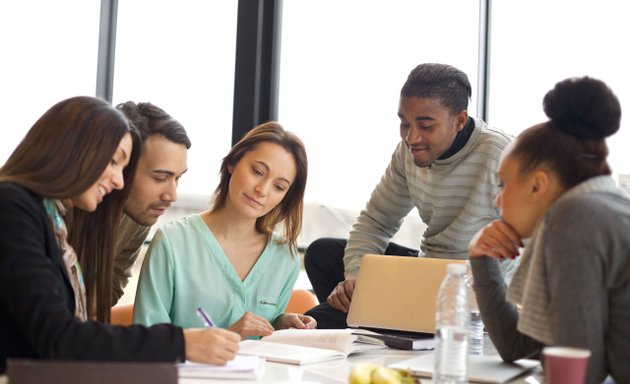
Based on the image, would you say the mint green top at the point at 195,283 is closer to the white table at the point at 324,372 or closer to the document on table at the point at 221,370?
the white table at the point at 324,372

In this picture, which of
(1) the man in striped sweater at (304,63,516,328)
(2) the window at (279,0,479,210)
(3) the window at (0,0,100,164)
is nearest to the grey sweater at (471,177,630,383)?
(1) the man in striped sweater at (304,63,516,328)

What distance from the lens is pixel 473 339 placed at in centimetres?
203

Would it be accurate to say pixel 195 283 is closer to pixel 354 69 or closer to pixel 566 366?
pixel 566 366

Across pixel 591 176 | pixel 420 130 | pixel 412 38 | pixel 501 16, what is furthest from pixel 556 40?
pixel 591 176

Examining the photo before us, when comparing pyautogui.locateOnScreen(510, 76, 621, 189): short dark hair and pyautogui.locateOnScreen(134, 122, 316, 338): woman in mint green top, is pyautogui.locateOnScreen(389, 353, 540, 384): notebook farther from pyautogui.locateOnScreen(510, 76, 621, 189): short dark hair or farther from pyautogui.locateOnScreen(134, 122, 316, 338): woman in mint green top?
pyautogui.locateOnScreen(134, 122, 316, 338): woman in mint green top

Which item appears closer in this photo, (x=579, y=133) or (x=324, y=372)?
(x=579, y=133)

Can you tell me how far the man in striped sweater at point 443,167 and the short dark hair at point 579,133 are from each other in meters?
1.24

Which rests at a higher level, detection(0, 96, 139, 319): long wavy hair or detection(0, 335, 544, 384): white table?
detection(0, 96, 139, 319): long wavy hair

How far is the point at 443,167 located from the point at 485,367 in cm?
121

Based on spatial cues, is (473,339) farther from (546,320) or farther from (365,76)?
(365,76)

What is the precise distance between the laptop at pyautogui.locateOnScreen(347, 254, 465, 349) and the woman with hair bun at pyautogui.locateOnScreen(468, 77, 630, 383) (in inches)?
19.1

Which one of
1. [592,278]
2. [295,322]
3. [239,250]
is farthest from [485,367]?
[239,250]

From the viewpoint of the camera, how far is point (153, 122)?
2508 millimetres

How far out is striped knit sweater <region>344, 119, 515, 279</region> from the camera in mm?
2730
